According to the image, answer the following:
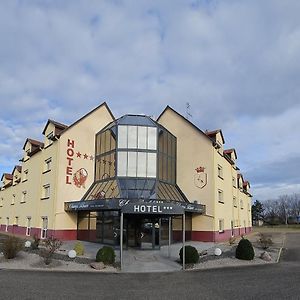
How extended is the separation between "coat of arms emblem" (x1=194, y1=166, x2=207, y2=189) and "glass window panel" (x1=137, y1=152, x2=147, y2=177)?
206 inches

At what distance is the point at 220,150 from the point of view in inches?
1398

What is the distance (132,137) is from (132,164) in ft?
7.98

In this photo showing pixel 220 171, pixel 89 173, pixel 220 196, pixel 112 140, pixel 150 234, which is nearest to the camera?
pixel 150 234

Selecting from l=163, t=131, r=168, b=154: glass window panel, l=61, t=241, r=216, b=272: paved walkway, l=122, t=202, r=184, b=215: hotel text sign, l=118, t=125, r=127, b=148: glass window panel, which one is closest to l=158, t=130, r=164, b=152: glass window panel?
l=163, t=131, r=168, b=154: glass window panel

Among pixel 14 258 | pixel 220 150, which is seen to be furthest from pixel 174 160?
pixel 14 258

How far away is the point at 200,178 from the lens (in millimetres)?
32281

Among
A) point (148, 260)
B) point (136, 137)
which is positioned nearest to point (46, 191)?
point (136, 137)

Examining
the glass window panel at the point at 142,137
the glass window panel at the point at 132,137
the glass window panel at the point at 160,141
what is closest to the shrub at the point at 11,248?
the glass window panel at the point at 132,137

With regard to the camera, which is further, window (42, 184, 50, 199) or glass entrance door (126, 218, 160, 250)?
window (42, 184, 50, 199)

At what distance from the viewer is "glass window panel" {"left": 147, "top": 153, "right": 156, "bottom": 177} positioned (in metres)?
30.2

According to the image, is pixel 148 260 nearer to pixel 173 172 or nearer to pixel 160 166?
pixel 160 166

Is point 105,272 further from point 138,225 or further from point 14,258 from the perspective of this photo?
point 138,225

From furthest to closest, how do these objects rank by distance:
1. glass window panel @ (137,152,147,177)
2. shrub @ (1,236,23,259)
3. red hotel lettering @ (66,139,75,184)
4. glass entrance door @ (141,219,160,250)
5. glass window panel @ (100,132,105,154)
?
glass window panel @ (100,132,105,154) < red hotel lettering @ (66,139,75,184) < glass window panel @ (137,152,147,177) < glass entrance door @ (141,219,160,250) < shrub @ (1,236,23,259)

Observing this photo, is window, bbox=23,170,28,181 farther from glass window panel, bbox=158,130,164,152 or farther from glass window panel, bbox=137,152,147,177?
glass window panel, bbox=158,130,164,152
